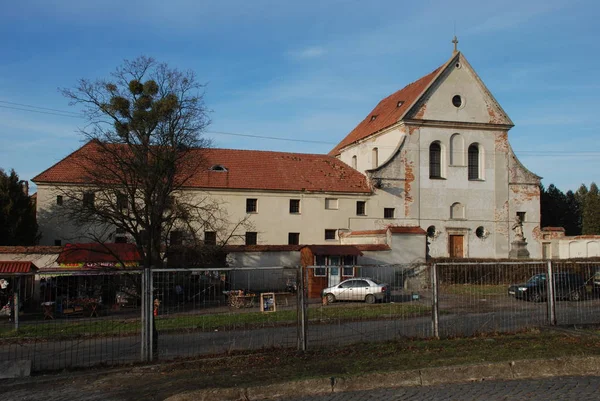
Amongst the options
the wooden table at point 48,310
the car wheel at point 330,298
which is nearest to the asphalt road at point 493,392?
the car wheel at point 330,298

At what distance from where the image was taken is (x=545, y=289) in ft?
45.7

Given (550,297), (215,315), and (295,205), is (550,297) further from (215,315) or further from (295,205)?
(295,205)

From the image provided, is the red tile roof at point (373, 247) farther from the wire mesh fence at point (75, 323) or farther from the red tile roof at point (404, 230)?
the wire mesh fence at point (75, 323)

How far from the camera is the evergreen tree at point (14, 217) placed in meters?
34.6

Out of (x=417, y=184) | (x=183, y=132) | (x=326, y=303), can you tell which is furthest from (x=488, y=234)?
(x=326, y=303)

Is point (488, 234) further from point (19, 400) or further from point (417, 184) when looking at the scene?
point (19, 400)

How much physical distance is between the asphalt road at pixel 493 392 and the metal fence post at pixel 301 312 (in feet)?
9.45

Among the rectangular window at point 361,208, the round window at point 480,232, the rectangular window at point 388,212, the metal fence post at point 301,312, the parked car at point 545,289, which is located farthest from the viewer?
the round window at point 480,232

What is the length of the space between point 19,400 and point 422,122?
125ft

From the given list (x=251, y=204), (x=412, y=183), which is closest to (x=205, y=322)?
(x=251, y=204)

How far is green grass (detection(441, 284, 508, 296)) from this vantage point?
44.6 ft

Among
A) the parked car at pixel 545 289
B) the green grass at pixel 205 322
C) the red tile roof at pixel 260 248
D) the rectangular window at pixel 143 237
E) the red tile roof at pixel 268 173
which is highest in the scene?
the red tile roof at pixel 268 173

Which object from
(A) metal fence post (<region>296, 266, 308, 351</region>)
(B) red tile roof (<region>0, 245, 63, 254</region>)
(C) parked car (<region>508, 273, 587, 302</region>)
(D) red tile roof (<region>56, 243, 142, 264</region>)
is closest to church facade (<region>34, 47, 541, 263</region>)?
(D) red tile roof (<region>56, 243, 142, 264</region>)

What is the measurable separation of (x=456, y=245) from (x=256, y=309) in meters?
31.7
